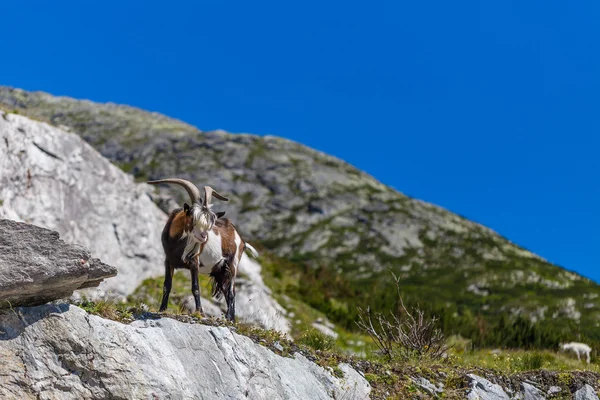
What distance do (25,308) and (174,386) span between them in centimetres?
215

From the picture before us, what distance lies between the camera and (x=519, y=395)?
36.0 ft

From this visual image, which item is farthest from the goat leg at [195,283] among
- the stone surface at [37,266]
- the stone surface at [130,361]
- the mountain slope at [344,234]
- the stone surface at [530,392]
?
the mountain slope at [344,234]

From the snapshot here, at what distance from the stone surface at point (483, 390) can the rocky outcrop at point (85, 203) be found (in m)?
10.7

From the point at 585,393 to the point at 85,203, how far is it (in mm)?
18514

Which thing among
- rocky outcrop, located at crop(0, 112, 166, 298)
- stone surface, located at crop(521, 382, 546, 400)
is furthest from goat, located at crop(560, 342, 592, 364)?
rocky outcrop, located at crop(0, 112, 166, 298)

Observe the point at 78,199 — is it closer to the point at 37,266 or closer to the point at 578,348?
the point at 37,266

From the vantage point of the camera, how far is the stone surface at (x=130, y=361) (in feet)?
23.6

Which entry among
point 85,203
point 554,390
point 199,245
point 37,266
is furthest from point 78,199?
point 554,390

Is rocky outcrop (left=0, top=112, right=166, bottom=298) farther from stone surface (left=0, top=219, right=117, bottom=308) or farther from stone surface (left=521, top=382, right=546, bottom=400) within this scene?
stone surface (left=521, top=382, right=546, bottom=400)

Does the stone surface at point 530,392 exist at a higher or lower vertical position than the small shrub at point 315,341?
higher

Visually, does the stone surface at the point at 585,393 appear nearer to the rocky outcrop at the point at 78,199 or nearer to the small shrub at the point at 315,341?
the small shrub at the point at 315,341

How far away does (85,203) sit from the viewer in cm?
2312

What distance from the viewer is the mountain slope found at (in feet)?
107

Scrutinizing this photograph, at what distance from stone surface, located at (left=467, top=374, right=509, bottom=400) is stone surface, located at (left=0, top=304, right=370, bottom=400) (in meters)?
2.84
